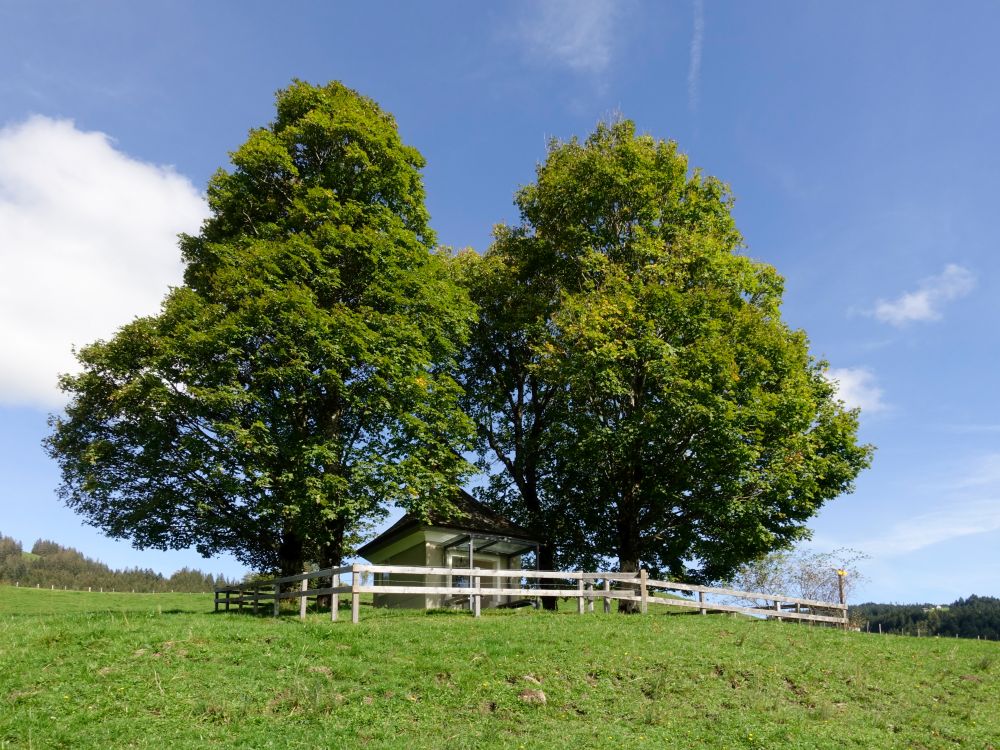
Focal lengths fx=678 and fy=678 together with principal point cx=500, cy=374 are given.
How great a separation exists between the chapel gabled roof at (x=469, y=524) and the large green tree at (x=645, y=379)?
137 cm

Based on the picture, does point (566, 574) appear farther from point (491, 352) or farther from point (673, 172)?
point (673, 172)

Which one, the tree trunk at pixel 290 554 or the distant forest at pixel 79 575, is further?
the distant forest at pixel 79 575

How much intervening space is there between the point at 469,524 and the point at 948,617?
116 meters

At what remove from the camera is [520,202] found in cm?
3195

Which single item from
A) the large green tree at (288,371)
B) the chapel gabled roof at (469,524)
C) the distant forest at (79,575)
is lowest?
the distant forest at (79,575)

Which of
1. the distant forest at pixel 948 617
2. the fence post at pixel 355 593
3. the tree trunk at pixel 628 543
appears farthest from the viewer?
the distant forest at pixel 948 617

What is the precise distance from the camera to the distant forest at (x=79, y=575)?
353ft

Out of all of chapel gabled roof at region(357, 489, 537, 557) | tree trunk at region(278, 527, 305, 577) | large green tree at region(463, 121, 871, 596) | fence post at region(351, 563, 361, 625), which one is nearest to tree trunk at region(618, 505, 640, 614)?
large green tree at region(463, 121, 871, 596)

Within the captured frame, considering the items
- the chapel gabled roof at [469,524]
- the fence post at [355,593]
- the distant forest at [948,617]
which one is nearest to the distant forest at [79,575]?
the chapel gabled roof at [469,524]

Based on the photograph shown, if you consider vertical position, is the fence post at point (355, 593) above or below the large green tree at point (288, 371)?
below

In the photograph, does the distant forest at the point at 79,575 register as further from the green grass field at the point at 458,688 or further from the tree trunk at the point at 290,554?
the green grass field at the point at 458,688

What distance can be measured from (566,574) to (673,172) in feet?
57.8

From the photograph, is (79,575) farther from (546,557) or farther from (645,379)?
(645,379)

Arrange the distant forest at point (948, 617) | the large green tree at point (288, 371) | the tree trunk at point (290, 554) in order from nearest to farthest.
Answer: the large green tree at point (288, 371)
the tree trunk at point (290, 554)
the distant forest at point (948, 617)
